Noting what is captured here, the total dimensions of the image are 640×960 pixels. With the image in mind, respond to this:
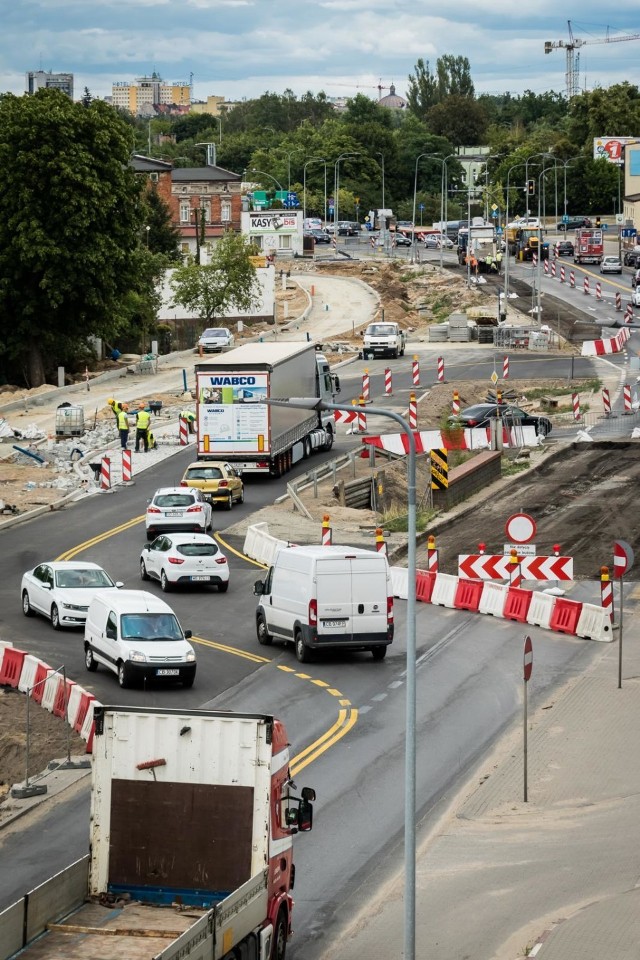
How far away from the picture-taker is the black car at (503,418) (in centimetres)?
5553

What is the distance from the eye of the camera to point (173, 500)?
136 feet

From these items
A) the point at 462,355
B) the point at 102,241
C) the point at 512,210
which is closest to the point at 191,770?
the point at 102,241

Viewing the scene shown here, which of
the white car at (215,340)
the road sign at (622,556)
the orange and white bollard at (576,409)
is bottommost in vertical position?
the orange and white bollard at (576,409)

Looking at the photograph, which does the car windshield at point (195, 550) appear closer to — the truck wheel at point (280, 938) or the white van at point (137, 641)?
the white van at point (137, 641)

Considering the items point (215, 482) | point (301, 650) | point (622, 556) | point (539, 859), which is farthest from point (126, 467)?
point (539, 859)

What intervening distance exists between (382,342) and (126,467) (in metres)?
31.9

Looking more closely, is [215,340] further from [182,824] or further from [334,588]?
[182,824]

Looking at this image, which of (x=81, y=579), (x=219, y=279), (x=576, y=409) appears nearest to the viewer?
(x=81, y=579)

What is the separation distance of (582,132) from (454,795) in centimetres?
17506

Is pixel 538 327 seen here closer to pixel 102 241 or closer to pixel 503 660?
pixel 102 241

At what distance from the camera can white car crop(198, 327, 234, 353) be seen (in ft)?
275

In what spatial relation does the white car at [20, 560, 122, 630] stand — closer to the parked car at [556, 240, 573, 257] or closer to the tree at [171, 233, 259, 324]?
the tree at [171, 233, 259, 324]

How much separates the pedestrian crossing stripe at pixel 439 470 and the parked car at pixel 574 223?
112m

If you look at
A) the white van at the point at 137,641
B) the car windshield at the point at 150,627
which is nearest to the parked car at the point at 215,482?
the white van at the point at 137,641
